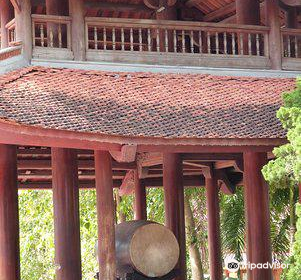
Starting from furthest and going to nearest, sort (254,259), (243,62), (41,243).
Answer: (41,243)
(243,62)
(254,259)

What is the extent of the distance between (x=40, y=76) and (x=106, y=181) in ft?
5.62

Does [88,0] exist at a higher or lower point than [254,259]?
higher

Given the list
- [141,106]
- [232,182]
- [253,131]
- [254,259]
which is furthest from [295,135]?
[232,182]

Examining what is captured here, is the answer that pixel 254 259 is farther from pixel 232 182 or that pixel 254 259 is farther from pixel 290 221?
pixel 232 182

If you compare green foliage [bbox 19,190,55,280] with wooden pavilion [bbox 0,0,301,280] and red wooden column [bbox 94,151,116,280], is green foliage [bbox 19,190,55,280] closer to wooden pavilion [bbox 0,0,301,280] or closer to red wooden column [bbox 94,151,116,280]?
wooden pavilion [bbox 0,0,301,280]

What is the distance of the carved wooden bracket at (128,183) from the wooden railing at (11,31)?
4.63 metres

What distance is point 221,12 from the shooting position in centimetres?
1566

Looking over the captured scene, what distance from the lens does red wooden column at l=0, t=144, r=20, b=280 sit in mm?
10336

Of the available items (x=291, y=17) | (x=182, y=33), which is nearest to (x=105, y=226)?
(x=182, y=33)

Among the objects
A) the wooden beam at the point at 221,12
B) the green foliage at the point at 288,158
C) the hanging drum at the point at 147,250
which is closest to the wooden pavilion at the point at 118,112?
the green foliage at the point at 288,158

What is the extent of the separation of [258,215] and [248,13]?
3.43 m

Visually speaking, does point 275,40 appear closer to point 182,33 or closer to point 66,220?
point 182,33

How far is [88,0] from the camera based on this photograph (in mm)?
14688

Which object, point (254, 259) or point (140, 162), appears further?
point (140, 162)
